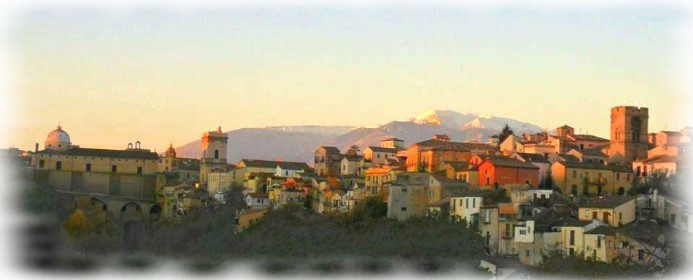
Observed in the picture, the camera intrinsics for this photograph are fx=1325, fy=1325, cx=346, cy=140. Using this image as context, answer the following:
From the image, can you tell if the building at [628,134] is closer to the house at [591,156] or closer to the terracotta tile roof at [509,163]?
the house at [591,156]

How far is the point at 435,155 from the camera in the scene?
186 feet

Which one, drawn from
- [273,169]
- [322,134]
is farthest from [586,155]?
[322,134]

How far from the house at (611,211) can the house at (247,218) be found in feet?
60.5

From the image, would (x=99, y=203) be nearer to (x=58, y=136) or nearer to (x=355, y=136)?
(x=58, y=136)

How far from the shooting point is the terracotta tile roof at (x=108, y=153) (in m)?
75.9

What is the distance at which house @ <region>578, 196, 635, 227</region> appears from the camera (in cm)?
4022

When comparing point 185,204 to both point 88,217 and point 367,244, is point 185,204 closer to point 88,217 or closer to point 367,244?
point 88,217

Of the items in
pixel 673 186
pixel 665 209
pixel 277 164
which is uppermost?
pixel 277 164

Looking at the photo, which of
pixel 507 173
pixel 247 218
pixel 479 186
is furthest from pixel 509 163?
pixel 247 218

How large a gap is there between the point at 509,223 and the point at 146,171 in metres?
39.6

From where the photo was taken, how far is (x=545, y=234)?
130 feet

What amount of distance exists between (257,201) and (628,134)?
17389 mm

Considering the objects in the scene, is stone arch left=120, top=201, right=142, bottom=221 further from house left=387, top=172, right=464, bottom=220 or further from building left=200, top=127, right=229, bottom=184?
house left=387, top=172, right=464, bottom=220

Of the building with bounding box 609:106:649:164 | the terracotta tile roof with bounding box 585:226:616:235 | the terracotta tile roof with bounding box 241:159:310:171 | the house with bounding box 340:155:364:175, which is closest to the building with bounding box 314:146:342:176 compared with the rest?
the house with bounding box 340:155:364:175
